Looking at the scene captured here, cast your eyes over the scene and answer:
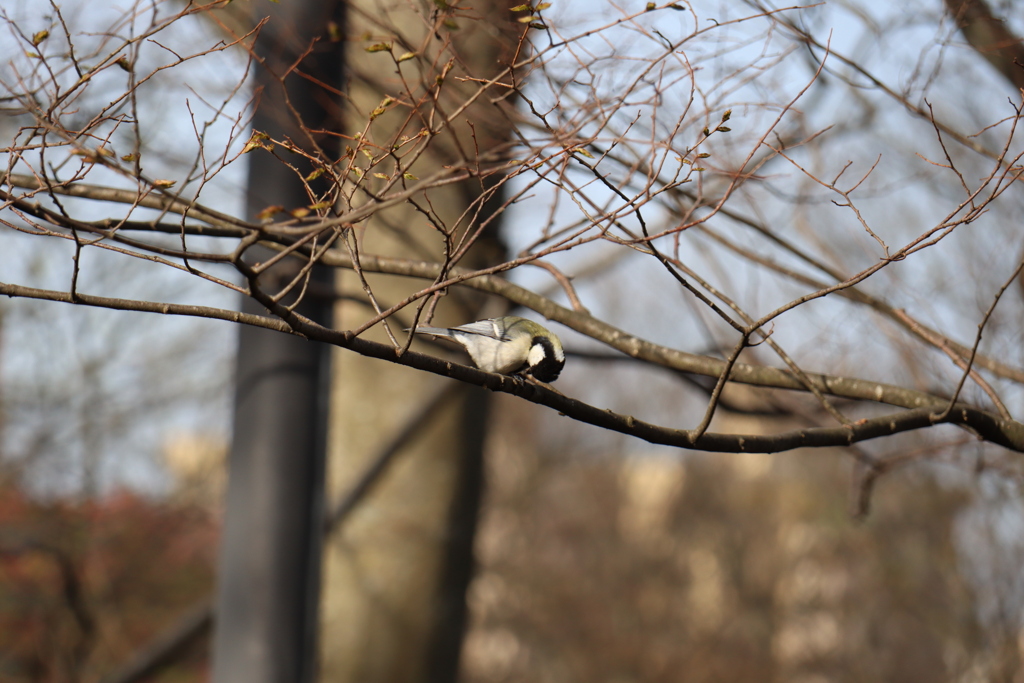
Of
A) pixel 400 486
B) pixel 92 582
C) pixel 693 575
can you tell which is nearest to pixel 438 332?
pixel 400 486

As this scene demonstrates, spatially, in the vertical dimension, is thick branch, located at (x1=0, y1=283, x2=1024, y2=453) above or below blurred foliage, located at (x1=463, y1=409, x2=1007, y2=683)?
above

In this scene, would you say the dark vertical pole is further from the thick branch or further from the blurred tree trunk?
the thick branch

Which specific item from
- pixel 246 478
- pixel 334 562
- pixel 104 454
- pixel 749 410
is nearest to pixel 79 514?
pixel 104 454

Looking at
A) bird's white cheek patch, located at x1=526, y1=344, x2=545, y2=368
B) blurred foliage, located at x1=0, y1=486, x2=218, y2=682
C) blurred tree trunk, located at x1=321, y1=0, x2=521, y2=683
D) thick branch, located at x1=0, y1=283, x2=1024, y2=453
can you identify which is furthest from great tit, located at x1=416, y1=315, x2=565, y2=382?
blurred foliage, located at x1=0, y1=486, x2=218, y2=682

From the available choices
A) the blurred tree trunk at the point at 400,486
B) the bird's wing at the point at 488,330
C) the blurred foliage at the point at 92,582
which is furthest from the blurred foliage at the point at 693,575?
the bird's wing at the point at 488,330

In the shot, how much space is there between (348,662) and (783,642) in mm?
11167

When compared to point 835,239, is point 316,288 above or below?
below

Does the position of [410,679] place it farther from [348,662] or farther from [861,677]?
[861,677]

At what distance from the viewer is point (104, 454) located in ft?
28.1

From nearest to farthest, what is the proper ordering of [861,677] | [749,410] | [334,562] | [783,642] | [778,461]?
[749,410] < [334,562] < [861,677] < [783,642] < [778,461]

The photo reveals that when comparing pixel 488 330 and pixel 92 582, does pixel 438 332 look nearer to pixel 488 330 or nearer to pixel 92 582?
pixel 488 330

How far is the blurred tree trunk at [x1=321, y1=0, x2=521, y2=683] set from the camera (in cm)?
399

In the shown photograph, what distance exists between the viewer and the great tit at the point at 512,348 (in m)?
2.78

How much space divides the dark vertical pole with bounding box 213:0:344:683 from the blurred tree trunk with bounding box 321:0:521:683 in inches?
16.5
